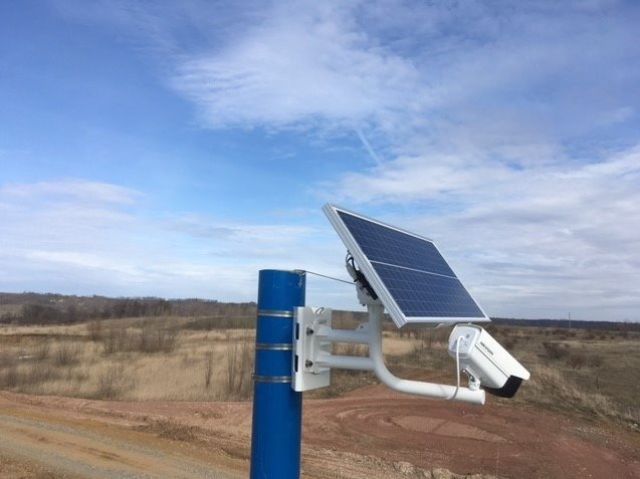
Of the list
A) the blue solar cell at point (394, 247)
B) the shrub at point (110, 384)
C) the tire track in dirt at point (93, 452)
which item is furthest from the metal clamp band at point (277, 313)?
the shrub at point (110, 384)

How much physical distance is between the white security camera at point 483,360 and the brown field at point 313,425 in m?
6.83

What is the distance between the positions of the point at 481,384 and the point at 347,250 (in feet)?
3.83

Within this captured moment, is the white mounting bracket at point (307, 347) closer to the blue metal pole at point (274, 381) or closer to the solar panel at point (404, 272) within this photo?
the blue metal pole at point (274, 381)

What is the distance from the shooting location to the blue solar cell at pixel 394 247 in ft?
13.5

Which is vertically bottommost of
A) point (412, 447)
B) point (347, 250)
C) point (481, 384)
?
point (412, 447)

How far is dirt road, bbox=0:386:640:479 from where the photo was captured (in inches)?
403

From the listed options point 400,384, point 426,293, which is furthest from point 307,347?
point 426,293

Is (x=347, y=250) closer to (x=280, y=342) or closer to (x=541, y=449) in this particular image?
(x=280, y=342)

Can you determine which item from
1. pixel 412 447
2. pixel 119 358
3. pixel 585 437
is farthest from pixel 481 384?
pixel 119 358

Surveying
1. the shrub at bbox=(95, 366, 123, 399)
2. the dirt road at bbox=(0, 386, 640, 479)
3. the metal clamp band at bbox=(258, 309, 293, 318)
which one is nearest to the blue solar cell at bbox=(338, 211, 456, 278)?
the metal clamp band at bbox=(258, 309, 293, 318)

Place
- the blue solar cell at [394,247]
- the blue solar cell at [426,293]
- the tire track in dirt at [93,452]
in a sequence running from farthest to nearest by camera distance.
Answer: the tire track in dirt at [93,452], the blue solar cell at [394,247], the blue solar cell at [426,293]

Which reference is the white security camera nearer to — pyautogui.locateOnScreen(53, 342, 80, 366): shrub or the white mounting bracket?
the white mounting bracket

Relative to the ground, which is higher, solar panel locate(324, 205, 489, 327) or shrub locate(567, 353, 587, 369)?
solar panel locate(324, 205, 489, 327)

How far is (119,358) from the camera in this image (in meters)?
30.6
